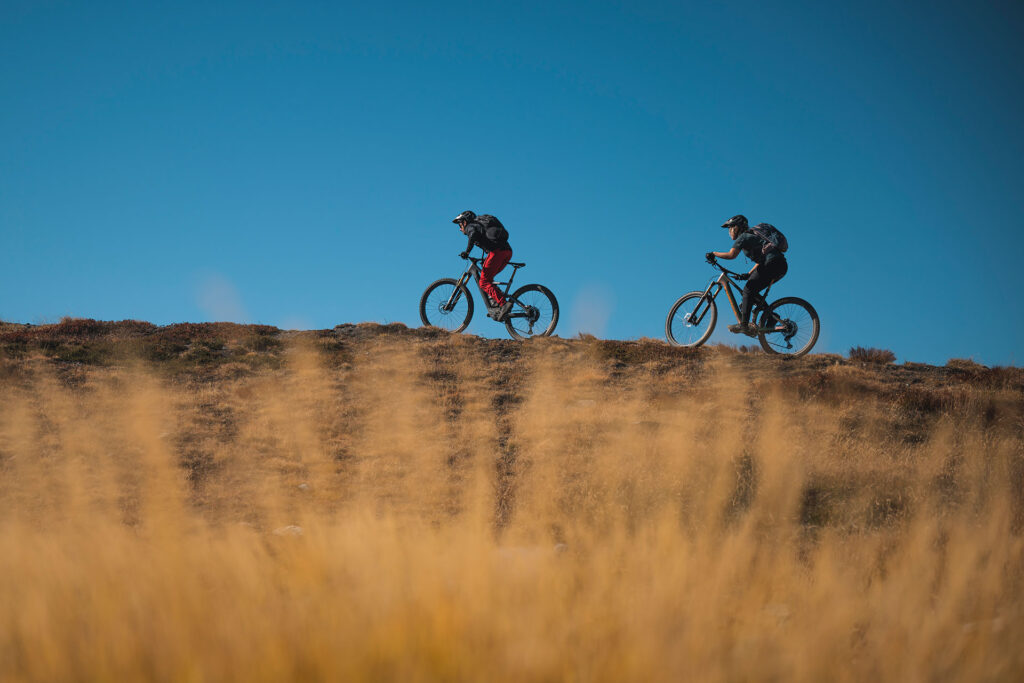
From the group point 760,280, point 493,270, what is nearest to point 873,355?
point 760,280

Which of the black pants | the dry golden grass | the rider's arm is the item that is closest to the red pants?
the dry golden grass

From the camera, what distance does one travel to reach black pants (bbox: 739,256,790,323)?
12148mm

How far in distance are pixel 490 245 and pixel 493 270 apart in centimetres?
49

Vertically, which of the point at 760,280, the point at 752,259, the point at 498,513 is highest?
the point at 752,259

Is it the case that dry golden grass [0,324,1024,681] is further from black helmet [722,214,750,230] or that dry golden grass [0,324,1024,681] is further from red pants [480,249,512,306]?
black helmet [722,214,750,230]

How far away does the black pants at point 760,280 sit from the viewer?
1215 cm

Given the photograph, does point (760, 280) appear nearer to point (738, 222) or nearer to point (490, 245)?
point (738, 222)

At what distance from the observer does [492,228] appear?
13.5 metres

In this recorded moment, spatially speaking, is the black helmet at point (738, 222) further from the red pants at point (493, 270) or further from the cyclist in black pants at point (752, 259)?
the red pants at point (493, 270)

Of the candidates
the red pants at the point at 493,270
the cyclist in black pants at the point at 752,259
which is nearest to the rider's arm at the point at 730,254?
the cyclist in black pants at the point at 752,259

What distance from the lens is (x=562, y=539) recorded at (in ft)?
19.4

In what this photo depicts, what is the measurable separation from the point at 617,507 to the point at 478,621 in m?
3.46

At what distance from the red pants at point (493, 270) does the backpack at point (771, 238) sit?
15.3ft

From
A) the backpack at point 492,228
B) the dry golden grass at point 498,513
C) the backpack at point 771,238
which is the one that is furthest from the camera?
the backpack at point 492,228
